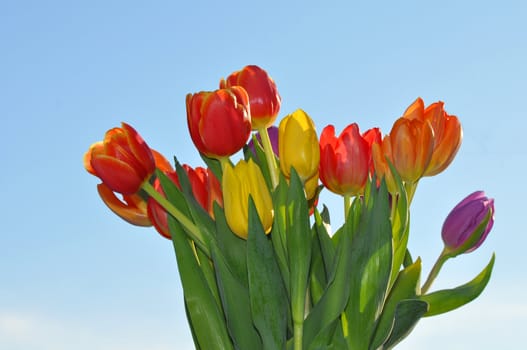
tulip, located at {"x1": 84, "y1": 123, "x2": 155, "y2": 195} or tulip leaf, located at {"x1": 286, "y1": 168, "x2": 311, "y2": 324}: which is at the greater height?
tulip, located at {"x1": 84, "y1": 123, "x2": 155, "y2": 195}

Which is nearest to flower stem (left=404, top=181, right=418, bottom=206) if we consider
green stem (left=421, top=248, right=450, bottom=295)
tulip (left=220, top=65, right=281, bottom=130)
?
green stem (left=421, top=248, right=450, bottom=295)

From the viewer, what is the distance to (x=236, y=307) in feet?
3.87

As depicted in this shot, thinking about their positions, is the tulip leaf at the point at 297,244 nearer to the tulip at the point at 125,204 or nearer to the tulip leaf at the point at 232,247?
the tulip leaf at the point at 232,247

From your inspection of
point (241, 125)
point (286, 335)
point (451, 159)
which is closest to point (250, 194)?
point (241, 125)

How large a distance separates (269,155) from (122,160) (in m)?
0.22

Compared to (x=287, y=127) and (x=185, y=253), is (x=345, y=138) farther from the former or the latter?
(x=185, y=253)

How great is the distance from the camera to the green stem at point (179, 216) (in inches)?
Result: 47.9

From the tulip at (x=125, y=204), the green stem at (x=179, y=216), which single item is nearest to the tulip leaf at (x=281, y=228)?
the green stem at (x=179, y=216)

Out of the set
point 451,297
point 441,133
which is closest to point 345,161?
point 441,133

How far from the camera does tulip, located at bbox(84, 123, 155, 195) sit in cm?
119

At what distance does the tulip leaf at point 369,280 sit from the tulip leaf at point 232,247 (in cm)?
16

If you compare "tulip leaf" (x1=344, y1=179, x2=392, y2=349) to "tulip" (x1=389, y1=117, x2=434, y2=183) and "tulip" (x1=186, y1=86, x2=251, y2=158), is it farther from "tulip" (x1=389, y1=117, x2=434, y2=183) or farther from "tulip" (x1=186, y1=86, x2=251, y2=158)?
"tulip" (x1=186, y1=86, x2=251, y2=158)

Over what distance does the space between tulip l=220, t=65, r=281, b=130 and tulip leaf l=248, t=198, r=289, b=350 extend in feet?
0.58

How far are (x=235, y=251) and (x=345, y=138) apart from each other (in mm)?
229
